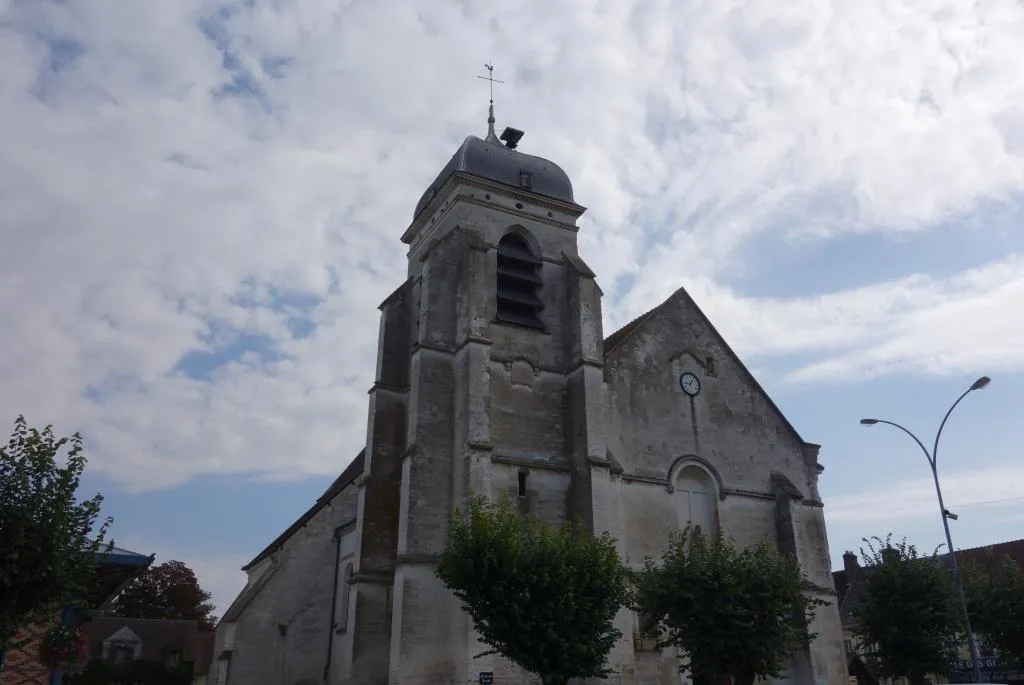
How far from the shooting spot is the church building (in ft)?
71.2

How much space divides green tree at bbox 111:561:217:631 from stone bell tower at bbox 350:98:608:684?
120 ft

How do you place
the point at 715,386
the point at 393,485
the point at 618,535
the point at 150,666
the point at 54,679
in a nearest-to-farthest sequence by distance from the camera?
1. the point at 54,679
2. the point at 618,535
3. the point at 393,485
4. the point at 715,386
5. the point at 150,666

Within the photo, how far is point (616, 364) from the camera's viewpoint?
25.1 meters

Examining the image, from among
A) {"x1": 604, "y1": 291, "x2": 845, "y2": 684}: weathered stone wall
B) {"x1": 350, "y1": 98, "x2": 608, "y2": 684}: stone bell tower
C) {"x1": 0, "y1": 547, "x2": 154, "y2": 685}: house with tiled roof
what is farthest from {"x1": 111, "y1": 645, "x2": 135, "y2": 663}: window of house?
{"x1": 604, "y1": 291, "x2": 845, "y2": 684}: weathered stone wall

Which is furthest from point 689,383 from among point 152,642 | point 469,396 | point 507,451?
point 152,642

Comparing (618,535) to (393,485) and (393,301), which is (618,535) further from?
(393,301)

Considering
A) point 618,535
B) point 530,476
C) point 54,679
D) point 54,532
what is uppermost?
point 530,476

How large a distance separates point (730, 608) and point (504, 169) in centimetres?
1553

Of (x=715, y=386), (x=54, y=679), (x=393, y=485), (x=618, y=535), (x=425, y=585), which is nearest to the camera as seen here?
(x=54, y=679)

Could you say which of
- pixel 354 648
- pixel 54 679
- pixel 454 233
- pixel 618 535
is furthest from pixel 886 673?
pixel 54 679

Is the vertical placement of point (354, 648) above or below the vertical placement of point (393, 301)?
below

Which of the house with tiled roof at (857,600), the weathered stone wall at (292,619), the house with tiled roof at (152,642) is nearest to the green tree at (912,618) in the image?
the house with tiled roof at (857,600)

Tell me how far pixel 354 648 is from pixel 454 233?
12290 mm

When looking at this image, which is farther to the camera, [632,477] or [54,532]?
[632,477]
